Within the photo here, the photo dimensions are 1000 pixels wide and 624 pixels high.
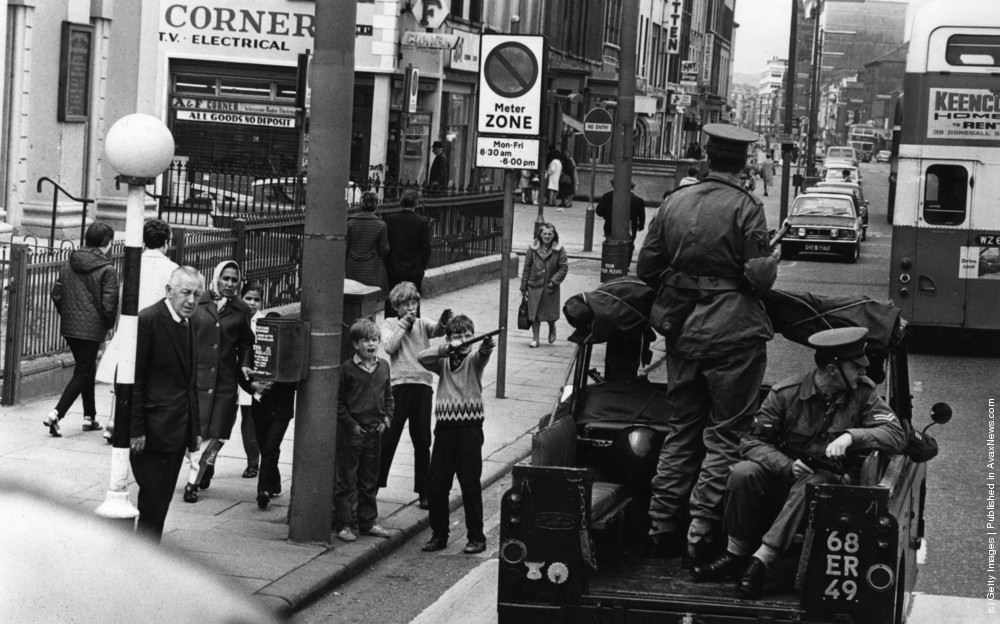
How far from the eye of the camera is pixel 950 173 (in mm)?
19906

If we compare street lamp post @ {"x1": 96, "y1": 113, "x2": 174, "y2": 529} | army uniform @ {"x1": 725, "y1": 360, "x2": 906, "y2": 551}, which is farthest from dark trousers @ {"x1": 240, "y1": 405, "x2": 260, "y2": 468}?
army uniform @ {"x1": 725, "y1": 360, "x2": 906, "y2": 551}

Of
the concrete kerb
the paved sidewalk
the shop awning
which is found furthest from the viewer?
the shop awning

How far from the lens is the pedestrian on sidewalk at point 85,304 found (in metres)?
12.2

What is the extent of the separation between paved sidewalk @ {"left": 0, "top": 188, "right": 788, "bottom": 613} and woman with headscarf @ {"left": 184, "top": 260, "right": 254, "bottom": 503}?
0.46 meters

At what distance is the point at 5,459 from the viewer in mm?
11430

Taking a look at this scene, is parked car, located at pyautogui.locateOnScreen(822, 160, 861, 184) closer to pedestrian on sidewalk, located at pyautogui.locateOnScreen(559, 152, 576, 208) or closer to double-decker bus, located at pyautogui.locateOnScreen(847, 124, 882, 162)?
pedestrian on sidewalk, located at pyautogui.locateOnScreen(559, 152, 576, 208)

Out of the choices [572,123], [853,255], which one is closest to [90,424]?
[853,255]

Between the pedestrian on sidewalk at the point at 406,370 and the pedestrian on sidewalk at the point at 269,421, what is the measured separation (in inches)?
29.7

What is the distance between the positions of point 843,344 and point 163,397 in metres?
3.72

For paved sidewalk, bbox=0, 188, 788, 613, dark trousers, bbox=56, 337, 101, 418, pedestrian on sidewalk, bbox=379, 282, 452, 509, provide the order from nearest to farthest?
1. paved sidewalk, bbox=0, 188, 788, 613
2. pedestrian on sidewalk, bbox=379, 282, 452, 509
3. dark trousers, bbox=56, 337, 101, 418

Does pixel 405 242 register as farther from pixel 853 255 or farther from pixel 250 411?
pixel 853 255

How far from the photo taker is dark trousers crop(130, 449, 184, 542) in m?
8.68

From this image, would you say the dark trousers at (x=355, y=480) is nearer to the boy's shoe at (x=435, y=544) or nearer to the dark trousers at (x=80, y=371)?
the boy's shoe at (x=435, y=544)

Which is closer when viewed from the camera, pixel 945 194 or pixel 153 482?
pixel 153 482
